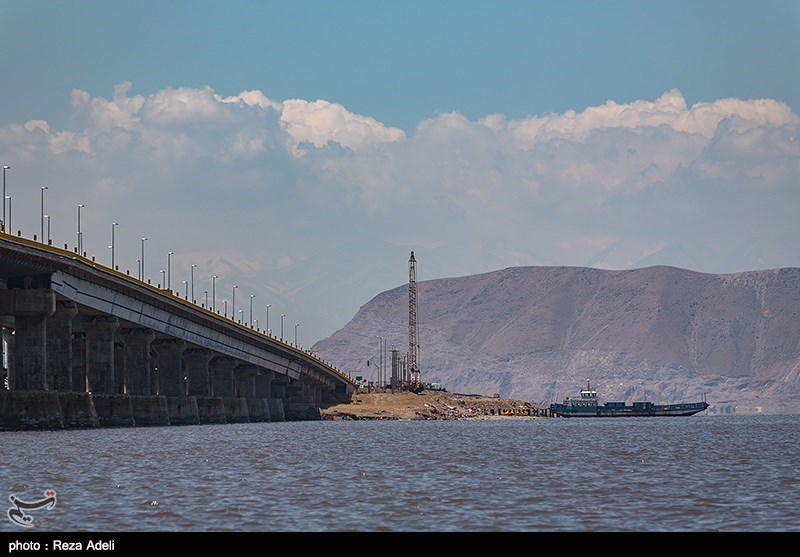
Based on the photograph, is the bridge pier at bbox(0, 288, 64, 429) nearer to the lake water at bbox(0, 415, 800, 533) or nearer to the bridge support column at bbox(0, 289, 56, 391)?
the bridge support column at bbox(0, 289, 56, 391)

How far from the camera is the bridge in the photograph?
106 metres

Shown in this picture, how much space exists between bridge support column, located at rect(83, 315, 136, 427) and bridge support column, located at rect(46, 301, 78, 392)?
711cm

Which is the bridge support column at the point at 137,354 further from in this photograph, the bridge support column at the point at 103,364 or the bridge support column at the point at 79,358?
the bridge support column at the point at 103,364

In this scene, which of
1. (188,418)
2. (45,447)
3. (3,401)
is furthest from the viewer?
(188,418)

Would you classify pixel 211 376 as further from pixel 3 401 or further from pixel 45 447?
pixel 45 447

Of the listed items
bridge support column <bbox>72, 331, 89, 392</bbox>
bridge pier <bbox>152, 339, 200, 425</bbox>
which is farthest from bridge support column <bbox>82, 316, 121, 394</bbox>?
bridge pier <bbox>152, 339, 200, 425</bbox>

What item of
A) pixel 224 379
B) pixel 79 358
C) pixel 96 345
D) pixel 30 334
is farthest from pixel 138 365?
pixel 224 379

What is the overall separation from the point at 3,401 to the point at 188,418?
162 feet

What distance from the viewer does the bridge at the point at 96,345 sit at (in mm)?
105875

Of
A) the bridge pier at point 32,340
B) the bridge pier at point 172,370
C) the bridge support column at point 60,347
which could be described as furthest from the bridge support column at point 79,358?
the bridge pier at point 32,340

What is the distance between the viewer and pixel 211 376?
18212cm

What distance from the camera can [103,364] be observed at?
A: 408 ft

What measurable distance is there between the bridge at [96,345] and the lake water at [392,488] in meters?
18.1
